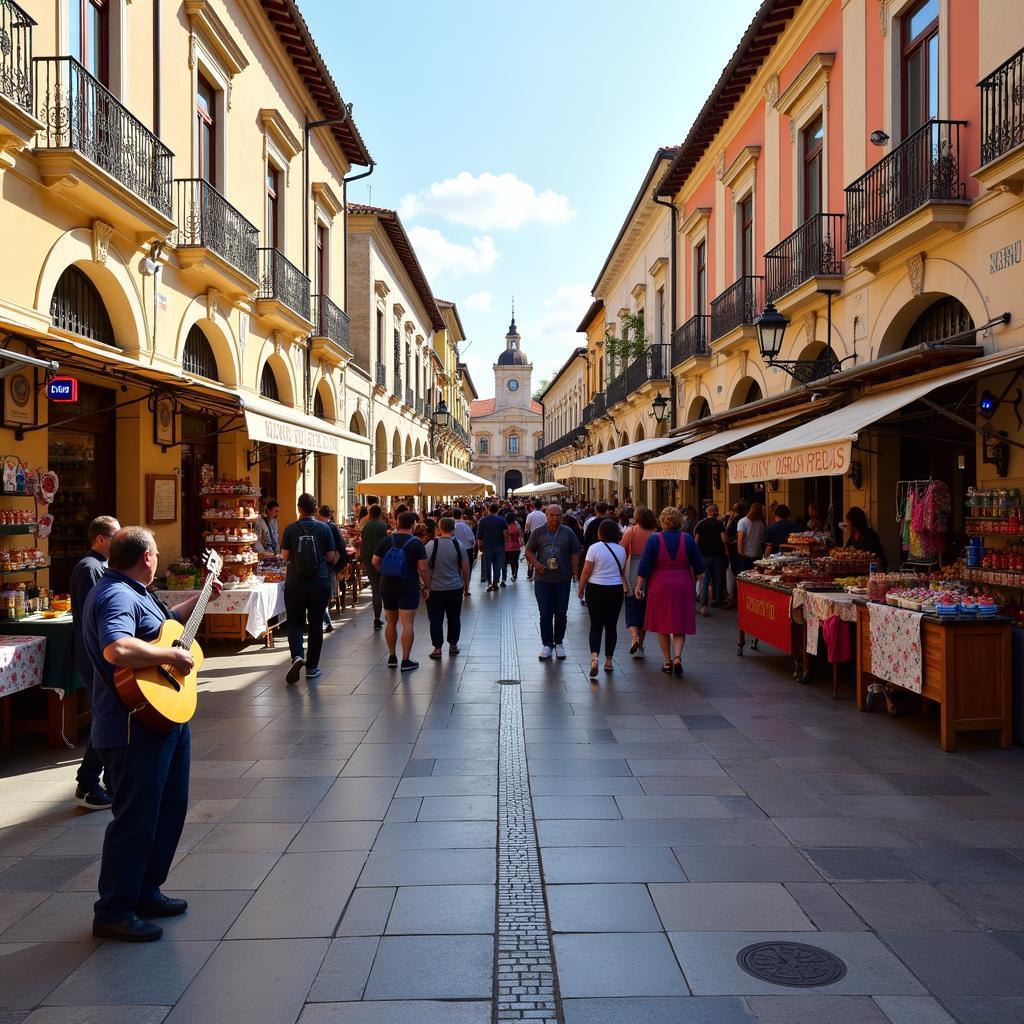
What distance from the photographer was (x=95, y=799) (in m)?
5.38

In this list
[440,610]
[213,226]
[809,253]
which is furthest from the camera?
[809,253]

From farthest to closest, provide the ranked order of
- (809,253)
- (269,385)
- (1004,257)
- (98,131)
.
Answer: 1. (269,385)
2. (809,253)
3. (98,131)
4. (1004,257)

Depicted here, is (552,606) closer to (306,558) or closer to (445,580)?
(445,580)

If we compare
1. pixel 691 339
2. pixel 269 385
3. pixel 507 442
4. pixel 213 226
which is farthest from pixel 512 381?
pixel 213 226

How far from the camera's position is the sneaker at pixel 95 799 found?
17.6 feet

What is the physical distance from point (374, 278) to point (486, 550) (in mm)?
10649

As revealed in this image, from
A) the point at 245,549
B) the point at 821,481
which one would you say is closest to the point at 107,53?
the point at 245,549

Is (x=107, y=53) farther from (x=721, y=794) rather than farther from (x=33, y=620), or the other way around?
(x=721, y=794)

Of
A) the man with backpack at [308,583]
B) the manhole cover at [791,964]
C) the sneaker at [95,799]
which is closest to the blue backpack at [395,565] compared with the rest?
the man with backpack at [308,583]

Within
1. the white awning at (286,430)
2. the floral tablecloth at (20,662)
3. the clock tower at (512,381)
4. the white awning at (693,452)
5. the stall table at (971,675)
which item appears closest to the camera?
the floral tablecloth at (20,662)

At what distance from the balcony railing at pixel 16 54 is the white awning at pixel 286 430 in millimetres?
3413

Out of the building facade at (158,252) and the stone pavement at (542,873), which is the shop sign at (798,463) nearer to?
the stone pavement at (542,873)

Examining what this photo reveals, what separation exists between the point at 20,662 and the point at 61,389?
98.7 inches

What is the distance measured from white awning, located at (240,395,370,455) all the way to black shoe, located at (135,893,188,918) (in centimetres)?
608
